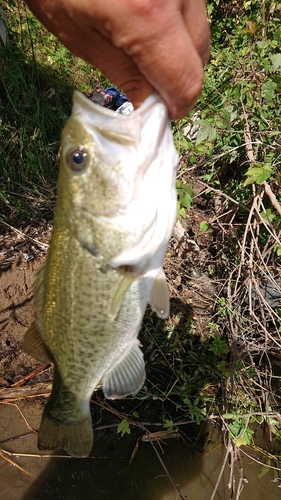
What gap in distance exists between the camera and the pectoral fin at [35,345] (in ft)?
5.23

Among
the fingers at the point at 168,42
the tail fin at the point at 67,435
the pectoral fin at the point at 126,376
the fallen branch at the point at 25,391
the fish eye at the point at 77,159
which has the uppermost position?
the fingers at the point at 168,42

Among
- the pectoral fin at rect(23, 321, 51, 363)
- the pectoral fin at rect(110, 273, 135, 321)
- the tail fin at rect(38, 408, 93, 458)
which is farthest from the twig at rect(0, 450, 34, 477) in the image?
the pectoral fin at rect(110, 273, 135, 321)

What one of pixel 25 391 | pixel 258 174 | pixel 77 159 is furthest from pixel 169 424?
pixel 77 159

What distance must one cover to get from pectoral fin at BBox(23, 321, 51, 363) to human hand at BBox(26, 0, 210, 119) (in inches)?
41.4

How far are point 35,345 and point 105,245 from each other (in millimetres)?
589

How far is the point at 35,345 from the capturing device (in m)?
1.60

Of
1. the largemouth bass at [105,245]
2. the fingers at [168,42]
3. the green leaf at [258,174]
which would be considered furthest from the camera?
the green leaf at [258,174]

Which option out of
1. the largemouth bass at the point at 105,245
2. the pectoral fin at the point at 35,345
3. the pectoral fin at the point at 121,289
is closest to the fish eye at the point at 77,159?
the largemouth bass at the point at 105,245

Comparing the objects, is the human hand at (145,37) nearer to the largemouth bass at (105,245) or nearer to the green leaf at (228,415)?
the largemouth bass at (105,245)

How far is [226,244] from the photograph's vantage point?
12.3 feet

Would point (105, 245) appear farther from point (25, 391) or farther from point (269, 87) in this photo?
point (269, 87)

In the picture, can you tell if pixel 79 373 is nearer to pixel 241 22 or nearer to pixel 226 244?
pixel 226 244

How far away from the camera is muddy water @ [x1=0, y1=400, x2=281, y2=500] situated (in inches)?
113

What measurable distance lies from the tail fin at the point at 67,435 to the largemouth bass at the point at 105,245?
38mm
